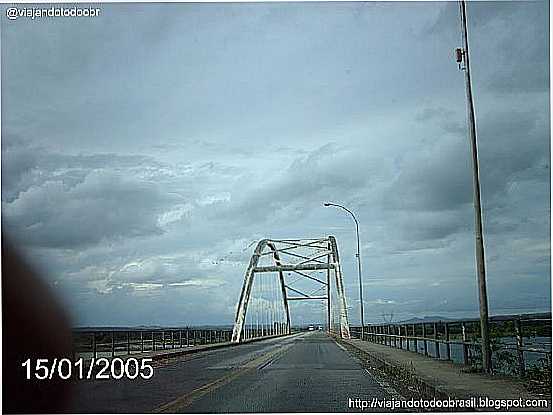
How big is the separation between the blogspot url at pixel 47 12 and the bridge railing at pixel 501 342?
548 centimetres

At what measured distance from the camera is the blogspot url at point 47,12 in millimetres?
8203

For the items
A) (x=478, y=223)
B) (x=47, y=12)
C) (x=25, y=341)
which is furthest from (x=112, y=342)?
(x=478, y=223)

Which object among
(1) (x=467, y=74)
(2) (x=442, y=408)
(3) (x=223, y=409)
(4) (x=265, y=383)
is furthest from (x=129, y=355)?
(1) (x=467, y=74)

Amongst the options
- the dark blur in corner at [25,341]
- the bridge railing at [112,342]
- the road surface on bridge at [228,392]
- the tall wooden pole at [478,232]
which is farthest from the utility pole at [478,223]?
the dark blur in corner at [25,341]

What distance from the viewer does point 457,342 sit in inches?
445

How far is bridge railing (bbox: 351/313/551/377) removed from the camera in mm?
8648

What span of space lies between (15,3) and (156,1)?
1.38m

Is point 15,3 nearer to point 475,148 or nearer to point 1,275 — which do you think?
point 1,275

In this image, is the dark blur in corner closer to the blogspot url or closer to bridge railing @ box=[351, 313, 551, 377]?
the blogspot url

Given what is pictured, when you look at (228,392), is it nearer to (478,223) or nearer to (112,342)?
(112,342)

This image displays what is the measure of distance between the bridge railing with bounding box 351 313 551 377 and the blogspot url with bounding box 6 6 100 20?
5482 millimetres

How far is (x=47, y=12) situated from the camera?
8.27 metres

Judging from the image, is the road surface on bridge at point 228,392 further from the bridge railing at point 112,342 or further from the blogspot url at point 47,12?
the blogspot url at point 47,12

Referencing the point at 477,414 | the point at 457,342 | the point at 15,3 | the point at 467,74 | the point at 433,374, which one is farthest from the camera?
the point at 457,342
